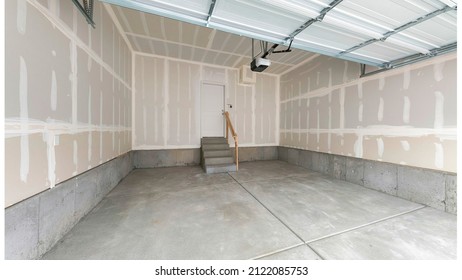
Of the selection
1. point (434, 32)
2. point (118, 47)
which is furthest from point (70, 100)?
point (434, 32)

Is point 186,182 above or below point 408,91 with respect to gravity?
below

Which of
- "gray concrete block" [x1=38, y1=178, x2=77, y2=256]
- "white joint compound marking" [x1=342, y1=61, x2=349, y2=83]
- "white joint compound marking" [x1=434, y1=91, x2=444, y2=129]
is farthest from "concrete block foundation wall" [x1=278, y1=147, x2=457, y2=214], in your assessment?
"gray concrete block" [x1=38, y1=178, x2=77, y2=256]

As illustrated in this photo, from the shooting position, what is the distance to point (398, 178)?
113 inches

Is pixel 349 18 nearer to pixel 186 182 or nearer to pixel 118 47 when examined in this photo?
pixel 186 182

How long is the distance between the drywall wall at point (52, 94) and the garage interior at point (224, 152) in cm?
1

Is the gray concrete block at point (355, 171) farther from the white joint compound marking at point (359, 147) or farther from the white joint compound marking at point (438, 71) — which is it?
the white joint compound marking at point (438, 71)

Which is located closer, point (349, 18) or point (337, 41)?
point (349, 18)

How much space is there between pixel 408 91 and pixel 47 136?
4982 millimetres

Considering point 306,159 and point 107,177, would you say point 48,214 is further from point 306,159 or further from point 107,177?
point 306,159

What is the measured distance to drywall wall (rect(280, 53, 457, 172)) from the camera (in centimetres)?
242

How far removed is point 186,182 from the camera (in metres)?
3.50

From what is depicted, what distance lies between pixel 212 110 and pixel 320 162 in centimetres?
360

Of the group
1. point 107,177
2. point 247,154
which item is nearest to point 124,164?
point 107,177

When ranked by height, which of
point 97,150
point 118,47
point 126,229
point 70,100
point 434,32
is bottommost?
point 126,229
